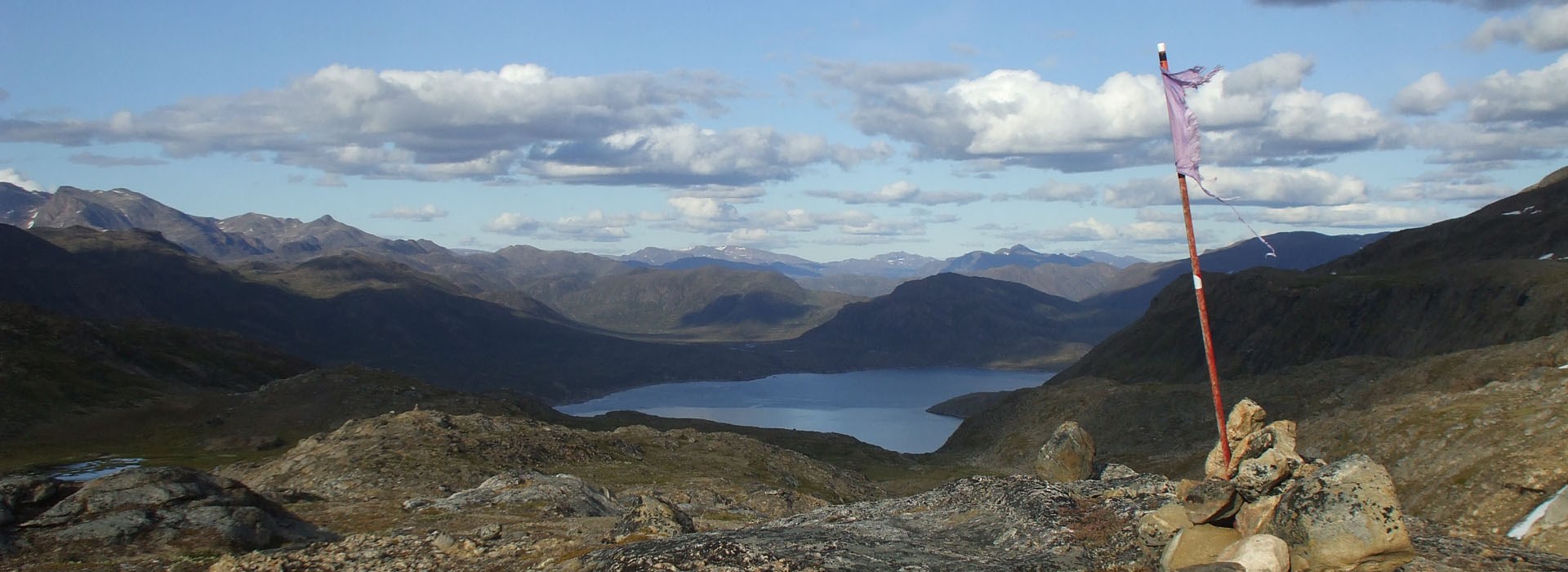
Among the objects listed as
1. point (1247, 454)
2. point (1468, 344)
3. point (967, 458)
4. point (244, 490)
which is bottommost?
point (967, 458)

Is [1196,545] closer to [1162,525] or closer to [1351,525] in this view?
[1162,525]

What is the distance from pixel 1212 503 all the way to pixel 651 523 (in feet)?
45.0

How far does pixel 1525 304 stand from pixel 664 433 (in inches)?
4412

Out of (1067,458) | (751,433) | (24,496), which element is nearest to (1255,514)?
(1067,458)

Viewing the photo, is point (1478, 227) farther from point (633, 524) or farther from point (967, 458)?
point (633, 524)

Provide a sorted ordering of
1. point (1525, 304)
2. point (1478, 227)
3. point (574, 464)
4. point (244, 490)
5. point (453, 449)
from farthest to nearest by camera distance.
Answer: point (1478, 227) < point (1525, 304) < point (574, 464) < point (453, 449) < point (244, 490)

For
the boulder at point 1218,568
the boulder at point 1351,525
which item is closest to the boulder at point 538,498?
the boulder at point 1218,568

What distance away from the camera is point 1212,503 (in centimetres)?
1819

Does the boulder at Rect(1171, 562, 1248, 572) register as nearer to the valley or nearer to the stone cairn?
the stone cairn

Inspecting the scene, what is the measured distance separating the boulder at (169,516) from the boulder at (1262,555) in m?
25.3

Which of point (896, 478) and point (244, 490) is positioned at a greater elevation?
point (244, 490)

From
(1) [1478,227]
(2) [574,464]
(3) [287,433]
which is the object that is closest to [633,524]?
(2) [574,464]

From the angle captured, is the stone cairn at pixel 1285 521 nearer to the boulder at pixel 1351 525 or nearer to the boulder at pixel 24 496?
the boulder at pixel 1351 525

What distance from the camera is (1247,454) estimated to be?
2058cm
